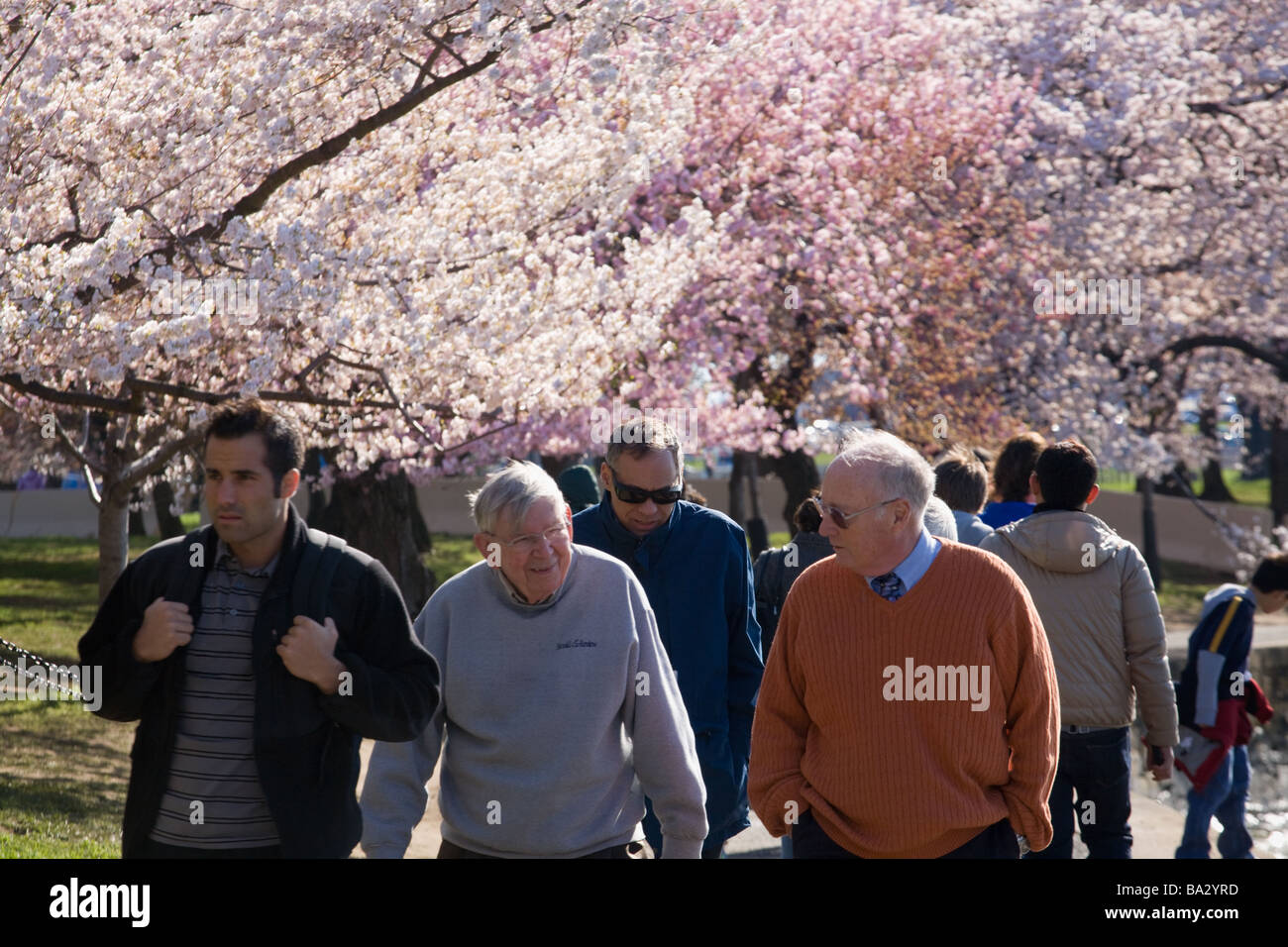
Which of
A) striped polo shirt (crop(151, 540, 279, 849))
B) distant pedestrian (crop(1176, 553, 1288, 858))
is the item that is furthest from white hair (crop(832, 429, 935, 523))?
distant pedestrian (crop(1176, 553, 1288, 858))

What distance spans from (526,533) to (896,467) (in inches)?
35.6

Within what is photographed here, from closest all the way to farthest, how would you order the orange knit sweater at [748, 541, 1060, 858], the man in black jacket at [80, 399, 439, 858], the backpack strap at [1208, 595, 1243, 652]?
the man in black jacket at [80, 399, 439, 858], the orange knit sweater at [748, 541, 1060, 858], the backpack strap at [1208, 595, 1243, 652]

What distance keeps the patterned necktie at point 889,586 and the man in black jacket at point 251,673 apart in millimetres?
1090

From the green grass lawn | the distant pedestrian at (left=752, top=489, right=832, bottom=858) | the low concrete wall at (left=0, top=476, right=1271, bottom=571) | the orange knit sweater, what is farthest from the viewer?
the low concrete wall at (left=0, top=476, right=1271, bottom=571)

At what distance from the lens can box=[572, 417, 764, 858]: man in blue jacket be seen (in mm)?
4852

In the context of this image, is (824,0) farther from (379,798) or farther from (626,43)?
(379,798)

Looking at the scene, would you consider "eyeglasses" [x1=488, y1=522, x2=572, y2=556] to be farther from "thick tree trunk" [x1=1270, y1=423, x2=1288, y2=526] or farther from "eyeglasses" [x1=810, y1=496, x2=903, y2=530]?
"thick tree trunk" [x1=1270, y1=423, x2=1288, y2=526]

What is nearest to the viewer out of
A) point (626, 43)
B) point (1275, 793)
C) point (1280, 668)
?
point (626, 43)

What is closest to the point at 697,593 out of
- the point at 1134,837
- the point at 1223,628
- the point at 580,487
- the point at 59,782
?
the point at 580,487

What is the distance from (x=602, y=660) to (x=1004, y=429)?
15.3m

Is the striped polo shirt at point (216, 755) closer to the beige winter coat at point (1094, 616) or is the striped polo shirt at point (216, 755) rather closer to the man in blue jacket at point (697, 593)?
the man in blue jacket at point (697, 593)

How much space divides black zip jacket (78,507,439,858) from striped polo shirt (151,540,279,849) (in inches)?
1.2

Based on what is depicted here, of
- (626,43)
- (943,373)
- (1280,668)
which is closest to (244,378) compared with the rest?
(626,43)
